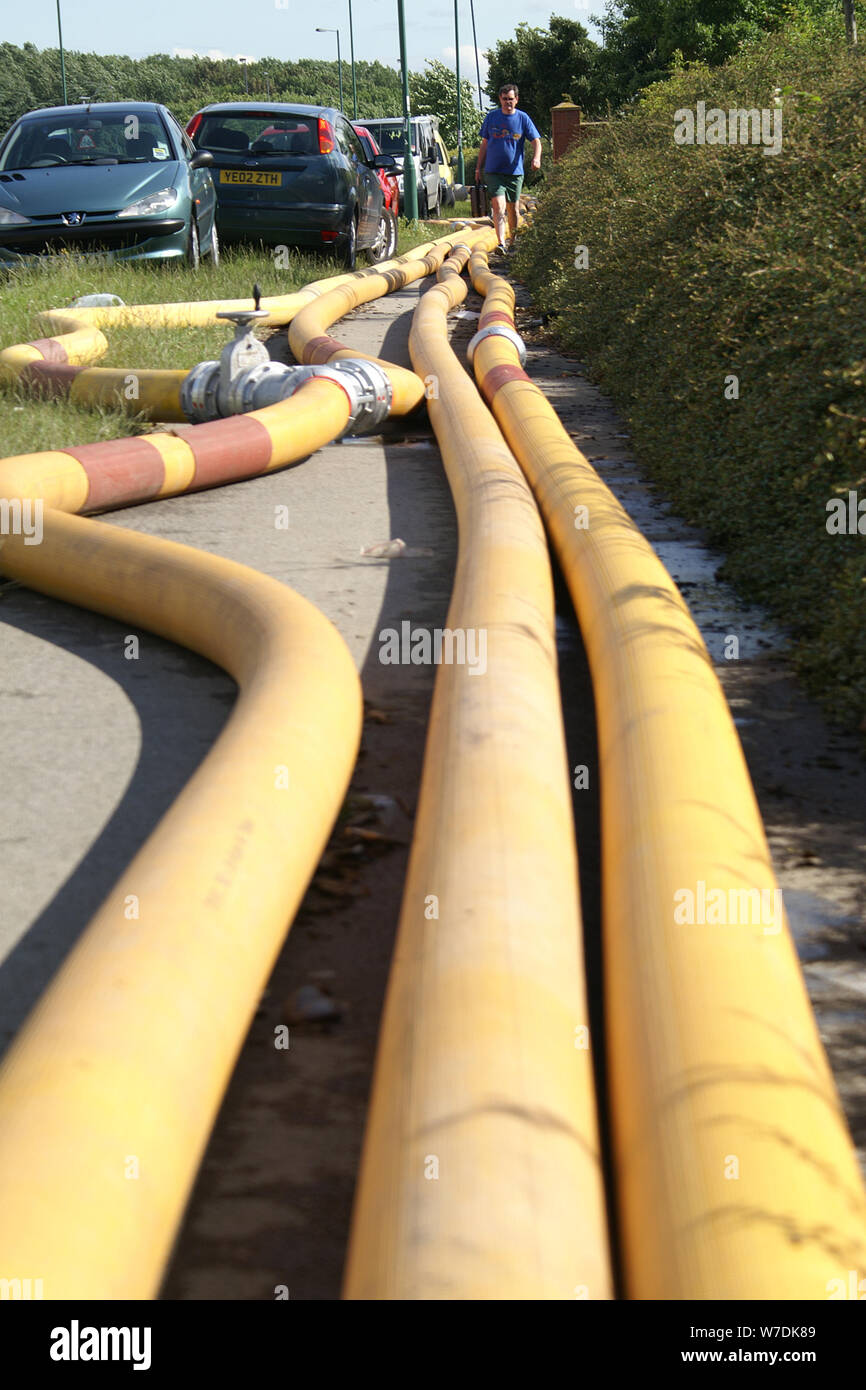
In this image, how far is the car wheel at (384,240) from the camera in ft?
49.3

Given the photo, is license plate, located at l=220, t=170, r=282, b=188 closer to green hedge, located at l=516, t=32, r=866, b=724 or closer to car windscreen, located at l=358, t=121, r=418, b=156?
green hedge, located at l=516, t=32, r=866, b=724

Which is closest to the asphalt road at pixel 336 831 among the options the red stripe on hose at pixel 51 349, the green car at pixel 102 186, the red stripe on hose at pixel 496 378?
the red stripe on hose at pixel 496 378

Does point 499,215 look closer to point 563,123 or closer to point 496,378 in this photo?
point 496,378

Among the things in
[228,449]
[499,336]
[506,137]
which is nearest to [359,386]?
[228,449]

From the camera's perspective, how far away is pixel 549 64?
51844mm

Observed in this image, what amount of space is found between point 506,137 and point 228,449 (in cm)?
1082

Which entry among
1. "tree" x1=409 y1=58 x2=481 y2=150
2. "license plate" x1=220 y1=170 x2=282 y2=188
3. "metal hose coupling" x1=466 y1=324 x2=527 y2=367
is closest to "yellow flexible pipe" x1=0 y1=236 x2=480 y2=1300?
"metal hose coupling" x1=466 y1=324 x2=527 y2=367

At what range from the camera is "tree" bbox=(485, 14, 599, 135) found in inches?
1998

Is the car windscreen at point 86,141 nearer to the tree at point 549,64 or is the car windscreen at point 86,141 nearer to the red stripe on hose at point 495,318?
the red stripe on hose at point 495,318

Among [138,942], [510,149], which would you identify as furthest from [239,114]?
[138,942]

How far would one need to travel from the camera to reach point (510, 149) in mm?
14633

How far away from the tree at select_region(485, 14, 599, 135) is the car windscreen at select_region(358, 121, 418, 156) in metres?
25.7

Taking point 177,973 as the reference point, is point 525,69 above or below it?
above
